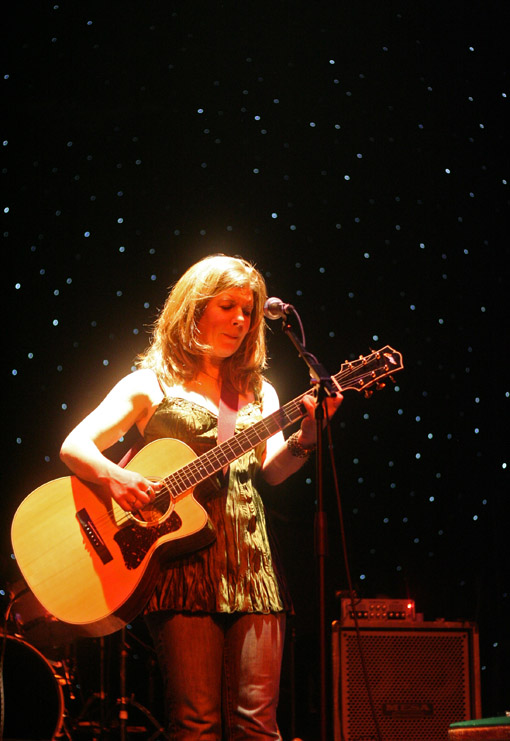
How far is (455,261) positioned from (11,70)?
9.07 ft

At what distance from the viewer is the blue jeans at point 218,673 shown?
7.10ft

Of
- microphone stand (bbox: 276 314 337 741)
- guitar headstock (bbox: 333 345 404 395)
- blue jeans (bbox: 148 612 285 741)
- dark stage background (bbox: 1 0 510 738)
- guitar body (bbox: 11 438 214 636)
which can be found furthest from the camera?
dark stage background (bbox: 1 0 510 738)

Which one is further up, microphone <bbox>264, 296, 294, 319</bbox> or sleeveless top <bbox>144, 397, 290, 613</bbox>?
microphone <bbox>264, 296, 294, 319</bbox>

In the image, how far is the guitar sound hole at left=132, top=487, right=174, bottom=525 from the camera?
2.46 meters

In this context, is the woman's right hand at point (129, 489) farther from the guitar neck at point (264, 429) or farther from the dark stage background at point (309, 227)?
the dark stage background at point (309, 227)

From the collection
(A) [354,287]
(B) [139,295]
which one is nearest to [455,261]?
(A) [354,287]

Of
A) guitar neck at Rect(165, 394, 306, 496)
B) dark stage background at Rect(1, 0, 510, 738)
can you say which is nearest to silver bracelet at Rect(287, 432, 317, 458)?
guitar neck at Rect(165, 394, 306, 496)

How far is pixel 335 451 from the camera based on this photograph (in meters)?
4.28

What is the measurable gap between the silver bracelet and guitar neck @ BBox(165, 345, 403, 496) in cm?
7

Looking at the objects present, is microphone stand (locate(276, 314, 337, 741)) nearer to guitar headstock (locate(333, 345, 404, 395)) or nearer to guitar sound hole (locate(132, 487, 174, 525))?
guitar headstock (locate(333, 345, 404, 395))

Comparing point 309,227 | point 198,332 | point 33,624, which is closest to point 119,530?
point 198,332

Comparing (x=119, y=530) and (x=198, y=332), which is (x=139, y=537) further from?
(x=198, y=332)

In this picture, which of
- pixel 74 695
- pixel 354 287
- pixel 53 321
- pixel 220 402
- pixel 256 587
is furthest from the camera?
pixel 354 287

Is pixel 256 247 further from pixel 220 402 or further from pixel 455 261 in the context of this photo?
pixel 220 402
